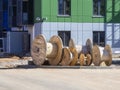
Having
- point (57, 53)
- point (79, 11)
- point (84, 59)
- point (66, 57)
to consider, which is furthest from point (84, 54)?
point (79, 11)

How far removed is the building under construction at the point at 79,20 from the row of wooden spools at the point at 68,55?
46.0ft

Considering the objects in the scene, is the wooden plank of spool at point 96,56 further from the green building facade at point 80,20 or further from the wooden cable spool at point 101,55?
the green building facade at point 80,20

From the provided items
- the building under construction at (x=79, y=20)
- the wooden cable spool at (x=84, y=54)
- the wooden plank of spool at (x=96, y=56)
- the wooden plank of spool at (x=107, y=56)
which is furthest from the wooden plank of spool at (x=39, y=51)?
the building under construction at (x=79, y=20)

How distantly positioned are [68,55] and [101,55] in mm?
2249

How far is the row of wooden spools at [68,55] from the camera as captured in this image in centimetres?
3175

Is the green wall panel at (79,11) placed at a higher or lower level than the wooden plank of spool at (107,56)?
higher

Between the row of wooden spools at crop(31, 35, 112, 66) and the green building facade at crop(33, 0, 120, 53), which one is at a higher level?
the green building facade at crop(33, 0, 120, 53)

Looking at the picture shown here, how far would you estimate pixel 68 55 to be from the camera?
104 ft

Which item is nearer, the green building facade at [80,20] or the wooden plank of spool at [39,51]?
the wooden plank of spool at [39,51]

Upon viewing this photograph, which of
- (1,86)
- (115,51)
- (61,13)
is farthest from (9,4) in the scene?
(1,86)

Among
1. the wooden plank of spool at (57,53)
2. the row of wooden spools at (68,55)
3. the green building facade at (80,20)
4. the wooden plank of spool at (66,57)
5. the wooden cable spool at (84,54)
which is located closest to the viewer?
the wooden plank of spool at (66,57)

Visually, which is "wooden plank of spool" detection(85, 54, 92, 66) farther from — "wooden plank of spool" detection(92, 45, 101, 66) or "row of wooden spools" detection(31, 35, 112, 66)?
"wooden plank of spool" detection(92, 45, 101, 66)

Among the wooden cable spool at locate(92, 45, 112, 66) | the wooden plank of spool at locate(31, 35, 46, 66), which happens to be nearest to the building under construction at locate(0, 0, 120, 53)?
the wooden plank of spool at locate(31, 35, 46, 66)

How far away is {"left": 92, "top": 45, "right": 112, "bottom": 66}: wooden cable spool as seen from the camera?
31.7 meters
